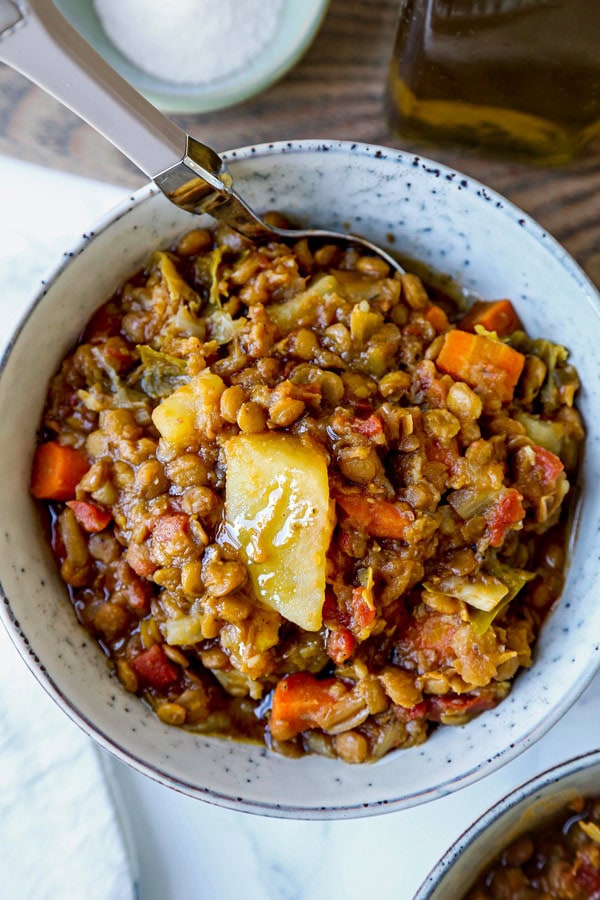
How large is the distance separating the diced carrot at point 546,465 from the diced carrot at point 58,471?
→ 148 cm

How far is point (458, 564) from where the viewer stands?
2.84m

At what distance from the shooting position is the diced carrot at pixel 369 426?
8.97 feet

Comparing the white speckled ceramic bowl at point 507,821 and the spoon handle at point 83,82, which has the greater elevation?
the spoon handle at point 83,82

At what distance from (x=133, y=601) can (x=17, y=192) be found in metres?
1.80

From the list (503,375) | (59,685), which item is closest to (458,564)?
(503,375)

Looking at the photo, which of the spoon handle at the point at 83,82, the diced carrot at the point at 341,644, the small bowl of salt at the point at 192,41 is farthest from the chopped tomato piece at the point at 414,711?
the small bowl of salt at the point at 192,41

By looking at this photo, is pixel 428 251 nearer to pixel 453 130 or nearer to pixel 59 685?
pixel 453 130

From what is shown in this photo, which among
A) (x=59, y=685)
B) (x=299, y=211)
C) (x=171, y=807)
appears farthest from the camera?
(x=171, y=807)

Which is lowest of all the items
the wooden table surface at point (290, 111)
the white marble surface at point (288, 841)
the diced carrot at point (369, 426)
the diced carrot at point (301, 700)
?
the white marble surface at point (288, 841)

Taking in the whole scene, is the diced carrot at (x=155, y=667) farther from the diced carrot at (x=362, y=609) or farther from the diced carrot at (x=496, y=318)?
the diced carrot at (x=496, y=318)

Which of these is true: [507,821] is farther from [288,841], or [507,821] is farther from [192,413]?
[192,413]

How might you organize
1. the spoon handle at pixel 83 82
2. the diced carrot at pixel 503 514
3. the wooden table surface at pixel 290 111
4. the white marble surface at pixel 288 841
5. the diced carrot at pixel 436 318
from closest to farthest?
the spoon handle at pixel 83 82, the diced carrot at pixel 503 514, the diced carrot at pixel 436 318, the white marble surface at pixel 288 841, the wooden table surface at pixel 290 111

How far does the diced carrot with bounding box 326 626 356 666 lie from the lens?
275cm

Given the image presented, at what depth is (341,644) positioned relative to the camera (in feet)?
9.05
